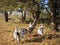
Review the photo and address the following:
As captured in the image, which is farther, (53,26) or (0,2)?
(53,26)

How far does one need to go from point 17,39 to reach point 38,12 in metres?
3.07

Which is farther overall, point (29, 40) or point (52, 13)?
point (52, 13)

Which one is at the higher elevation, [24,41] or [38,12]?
[38,12]

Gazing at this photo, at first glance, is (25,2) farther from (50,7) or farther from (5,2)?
(50,7)

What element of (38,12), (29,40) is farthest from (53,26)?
(29,40)

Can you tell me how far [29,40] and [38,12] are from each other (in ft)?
7.97

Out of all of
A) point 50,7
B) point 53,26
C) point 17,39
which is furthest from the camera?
point 53,26

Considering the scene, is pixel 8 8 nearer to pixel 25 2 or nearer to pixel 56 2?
pixel 25 2

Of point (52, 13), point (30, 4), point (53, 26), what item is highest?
point (30, 4)

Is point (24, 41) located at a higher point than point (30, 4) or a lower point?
lower

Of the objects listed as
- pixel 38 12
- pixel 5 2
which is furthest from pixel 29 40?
pixel 5 2

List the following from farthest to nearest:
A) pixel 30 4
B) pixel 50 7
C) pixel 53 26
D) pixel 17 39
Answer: pixel 53 26, pixel 50 7, pixel 30 4, pixel 17 39

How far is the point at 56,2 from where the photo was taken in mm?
18016

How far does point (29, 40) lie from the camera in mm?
14492
